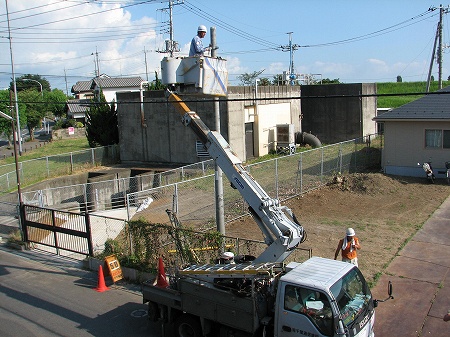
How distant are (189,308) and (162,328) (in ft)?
2.92

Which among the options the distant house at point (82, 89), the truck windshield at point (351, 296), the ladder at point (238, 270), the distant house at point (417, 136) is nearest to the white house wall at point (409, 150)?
the distant house at point (417, 136)

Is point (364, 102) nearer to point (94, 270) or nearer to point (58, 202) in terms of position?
point (58, 202)

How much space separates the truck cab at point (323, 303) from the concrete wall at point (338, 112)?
91.3 feet

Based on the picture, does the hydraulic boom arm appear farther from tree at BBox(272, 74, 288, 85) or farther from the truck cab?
tree at BBox(272, 74, 288, 85)

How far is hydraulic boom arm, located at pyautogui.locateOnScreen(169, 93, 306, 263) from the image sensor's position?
801cm

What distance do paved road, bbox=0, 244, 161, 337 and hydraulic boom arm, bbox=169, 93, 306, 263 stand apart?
9.82 feet

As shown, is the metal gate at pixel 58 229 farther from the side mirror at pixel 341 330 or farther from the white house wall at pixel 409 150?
the white house wall at pixel 409 150

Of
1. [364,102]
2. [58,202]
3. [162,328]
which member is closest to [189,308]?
[162,328]

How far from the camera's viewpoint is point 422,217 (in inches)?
653

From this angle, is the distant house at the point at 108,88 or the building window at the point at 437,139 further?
the distant house at the point at 108,88

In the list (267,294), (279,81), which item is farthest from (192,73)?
(279,81)

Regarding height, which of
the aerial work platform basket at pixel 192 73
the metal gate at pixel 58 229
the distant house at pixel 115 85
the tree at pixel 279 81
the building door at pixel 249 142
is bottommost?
the metal gate at pixel 58 229

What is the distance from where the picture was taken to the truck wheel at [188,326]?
8219 millimetres

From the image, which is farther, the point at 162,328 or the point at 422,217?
the point at 422,217
